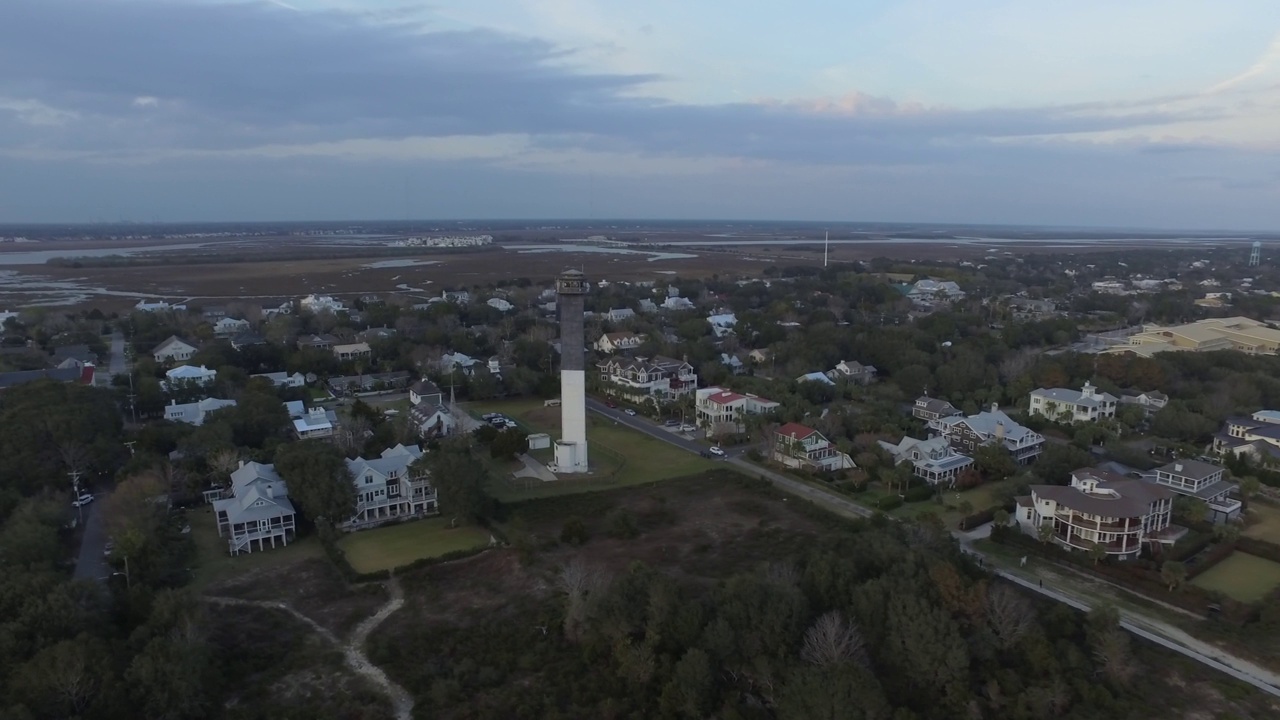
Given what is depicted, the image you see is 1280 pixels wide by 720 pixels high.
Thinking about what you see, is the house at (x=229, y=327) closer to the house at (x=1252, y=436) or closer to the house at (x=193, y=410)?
the house at (x=193, y=410)

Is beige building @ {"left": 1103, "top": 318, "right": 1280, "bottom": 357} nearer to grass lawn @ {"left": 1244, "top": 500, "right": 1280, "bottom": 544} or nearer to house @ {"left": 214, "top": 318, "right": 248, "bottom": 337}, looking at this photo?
grass lawn @ {"left": 1244, "top": 500, "right": 1280, "bottom": 544}

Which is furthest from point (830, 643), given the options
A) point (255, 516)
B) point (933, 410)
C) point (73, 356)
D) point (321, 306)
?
point (321, 306)

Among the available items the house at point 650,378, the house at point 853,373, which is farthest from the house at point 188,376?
the house at point 853,373

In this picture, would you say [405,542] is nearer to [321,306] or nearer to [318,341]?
[318,341]

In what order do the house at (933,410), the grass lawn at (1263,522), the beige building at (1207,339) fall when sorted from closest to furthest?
the grass lawn at (1263,522) → the house at (933,410) → the beige building at (1207,339)

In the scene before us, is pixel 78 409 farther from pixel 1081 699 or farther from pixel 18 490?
pixel 1081 699
